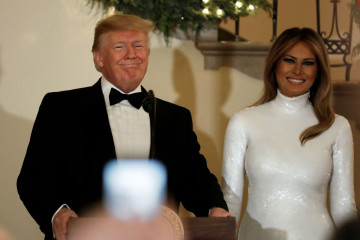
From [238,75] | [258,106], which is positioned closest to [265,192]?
[258,106]

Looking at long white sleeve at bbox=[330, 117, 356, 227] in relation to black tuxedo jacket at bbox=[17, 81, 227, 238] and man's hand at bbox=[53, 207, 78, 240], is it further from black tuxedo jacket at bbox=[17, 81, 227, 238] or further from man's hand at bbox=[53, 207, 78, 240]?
man's hand at bbox=[53, 207, 78, 240]

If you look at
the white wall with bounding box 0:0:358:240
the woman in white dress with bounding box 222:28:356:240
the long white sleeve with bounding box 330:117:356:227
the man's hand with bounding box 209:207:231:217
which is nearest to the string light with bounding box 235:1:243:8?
the white wall with bounding box 0:0:358:240

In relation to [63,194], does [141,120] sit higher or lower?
higher

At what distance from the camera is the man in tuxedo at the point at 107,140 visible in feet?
8.44

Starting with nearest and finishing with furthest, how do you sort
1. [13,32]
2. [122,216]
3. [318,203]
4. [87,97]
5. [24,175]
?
[122,216]
[24,175]
[87,97]
[318,203]
[13,32]

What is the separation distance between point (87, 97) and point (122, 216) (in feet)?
2.85

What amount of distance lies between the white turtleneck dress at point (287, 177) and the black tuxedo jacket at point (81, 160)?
372 millimetres

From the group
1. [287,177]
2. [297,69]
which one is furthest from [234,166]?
[297,69]

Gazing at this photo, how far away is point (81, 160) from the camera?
2.62 m

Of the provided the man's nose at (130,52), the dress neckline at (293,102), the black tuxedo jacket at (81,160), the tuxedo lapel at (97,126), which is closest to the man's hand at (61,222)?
the black tuxedo jacket at (81,160)

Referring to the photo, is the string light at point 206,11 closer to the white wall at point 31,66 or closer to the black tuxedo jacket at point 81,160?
the white wall at point 31,66

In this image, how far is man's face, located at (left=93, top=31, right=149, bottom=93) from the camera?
2.70 meters

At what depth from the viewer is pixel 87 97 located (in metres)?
2.79

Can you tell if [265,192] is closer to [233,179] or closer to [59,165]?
[233,179]
